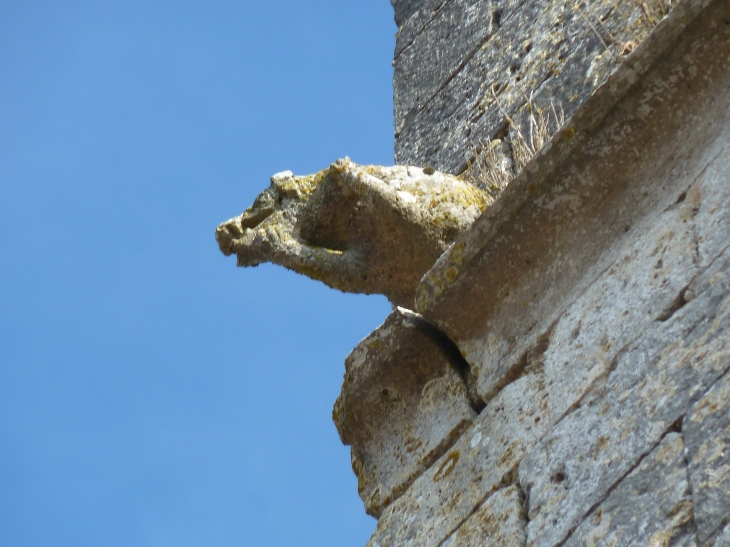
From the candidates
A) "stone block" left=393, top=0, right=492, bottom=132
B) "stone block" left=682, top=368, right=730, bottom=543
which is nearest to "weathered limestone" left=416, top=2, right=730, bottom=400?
"stone block" left=682, top=368, right=730, bottom=543

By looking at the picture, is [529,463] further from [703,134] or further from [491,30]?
[491,30]

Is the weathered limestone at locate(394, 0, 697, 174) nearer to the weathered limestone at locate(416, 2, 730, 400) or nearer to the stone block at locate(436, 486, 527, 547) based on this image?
the weathered limestone at locate(416, 2, 730, 400)

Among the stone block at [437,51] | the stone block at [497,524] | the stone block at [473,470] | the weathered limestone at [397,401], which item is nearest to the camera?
the stone block at [497,524]

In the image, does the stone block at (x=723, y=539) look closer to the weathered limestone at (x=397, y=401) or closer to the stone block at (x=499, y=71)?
the weathered limestone at (x=397, y=401)

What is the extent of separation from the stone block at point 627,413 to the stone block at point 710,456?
0.14 feet

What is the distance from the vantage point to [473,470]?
2.71m

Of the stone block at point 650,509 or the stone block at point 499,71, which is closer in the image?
A: the stone block at point 650,509

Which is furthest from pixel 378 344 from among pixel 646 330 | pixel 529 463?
pixel 646 330

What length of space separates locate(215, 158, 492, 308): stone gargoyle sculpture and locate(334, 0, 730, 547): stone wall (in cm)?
24

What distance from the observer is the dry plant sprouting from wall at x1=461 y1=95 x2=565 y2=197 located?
144 inches

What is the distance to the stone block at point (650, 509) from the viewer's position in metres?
1.98

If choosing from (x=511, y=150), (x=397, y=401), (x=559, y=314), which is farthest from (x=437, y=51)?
(x=559, y=314)

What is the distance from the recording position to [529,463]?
251 centimetres

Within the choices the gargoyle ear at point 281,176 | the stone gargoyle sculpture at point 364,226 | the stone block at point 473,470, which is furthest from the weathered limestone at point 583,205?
the gargoyle ear at point 281,176
